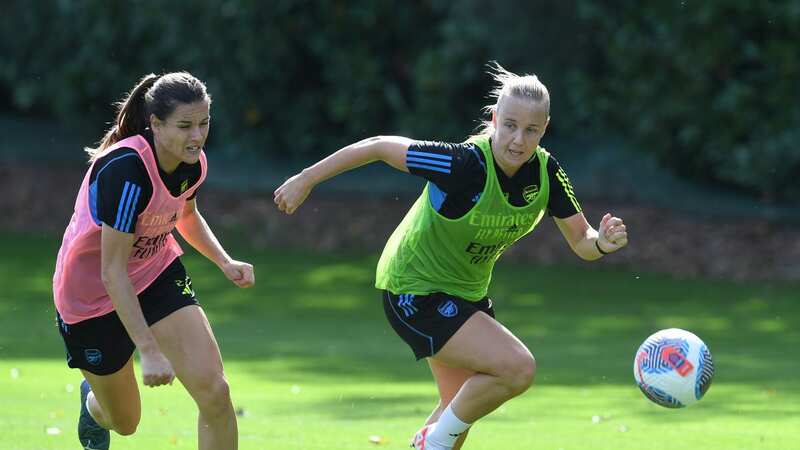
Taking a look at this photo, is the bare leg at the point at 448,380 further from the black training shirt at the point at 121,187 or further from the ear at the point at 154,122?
the ear at the point at 154,122

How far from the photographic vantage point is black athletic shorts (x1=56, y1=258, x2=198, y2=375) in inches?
267

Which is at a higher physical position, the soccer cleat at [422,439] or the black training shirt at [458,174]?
the black training shirt at [458,174]

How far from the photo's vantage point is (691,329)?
13.8 metres

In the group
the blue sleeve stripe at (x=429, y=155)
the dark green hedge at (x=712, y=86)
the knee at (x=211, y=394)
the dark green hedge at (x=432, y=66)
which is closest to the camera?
the knee at (x=211, y=394)

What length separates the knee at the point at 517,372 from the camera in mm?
6684

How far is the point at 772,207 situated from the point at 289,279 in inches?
234

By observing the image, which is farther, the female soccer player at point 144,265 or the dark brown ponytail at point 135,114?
the dark brown ponytail at point 135,114

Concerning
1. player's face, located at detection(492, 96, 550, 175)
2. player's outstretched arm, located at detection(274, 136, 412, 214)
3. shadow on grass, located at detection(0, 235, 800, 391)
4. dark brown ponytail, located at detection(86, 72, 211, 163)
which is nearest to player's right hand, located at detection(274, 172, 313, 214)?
player's outstretched arm, located at detection(274, 136, 412, 214)

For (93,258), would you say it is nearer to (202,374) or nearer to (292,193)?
(202,374)

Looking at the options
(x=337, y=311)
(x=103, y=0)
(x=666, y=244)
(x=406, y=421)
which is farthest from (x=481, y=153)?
(x=103, y=0)

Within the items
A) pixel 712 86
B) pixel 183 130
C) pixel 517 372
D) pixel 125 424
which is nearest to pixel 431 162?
pixel 517 372

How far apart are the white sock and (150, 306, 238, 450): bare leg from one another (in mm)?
961

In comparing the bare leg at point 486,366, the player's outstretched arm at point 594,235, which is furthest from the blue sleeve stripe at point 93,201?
the player's outstretched arm at point 594,235

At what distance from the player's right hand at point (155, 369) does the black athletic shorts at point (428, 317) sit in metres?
1.37
